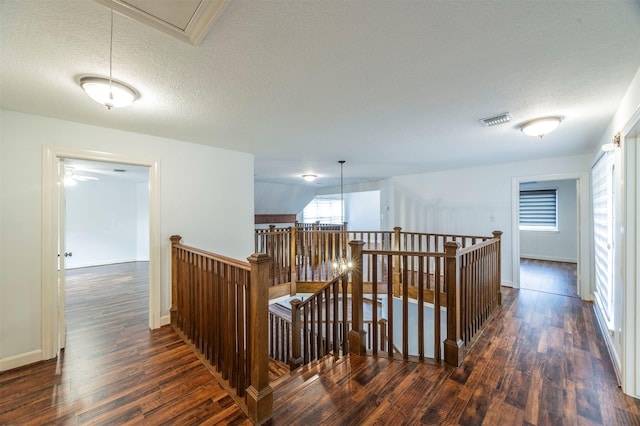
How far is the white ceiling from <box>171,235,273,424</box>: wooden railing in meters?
1.28

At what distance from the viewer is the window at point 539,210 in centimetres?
717

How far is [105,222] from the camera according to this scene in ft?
22.4

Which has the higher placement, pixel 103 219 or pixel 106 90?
pixel 106 90

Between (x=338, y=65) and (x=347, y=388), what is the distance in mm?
2290

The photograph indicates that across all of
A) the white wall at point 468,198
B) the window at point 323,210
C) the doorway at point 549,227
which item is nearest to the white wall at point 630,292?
the white wall at point 468,198

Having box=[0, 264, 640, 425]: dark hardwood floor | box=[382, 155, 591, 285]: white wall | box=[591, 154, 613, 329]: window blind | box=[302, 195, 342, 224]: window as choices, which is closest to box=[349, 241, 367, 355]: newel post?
box=[0, 264, 640, 425]: dark hardwood floor

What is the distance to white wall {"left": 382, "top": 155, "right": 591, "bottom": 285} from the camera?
4.57 m

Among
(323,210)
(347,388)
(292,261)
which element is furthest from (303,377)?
(323,210)

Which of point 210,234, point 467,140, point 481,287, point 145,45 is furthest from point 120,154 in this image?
point 481,287

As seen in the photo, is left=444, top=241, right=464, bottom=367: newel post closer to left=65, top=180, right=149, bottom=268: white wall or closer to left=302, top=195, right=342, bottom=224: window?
left=65, top=180, right=149, bottom=268: white wall

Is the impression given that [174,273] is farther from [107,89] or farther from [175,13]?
[175,13]

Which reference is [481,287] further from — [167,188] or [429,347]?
[167,188]

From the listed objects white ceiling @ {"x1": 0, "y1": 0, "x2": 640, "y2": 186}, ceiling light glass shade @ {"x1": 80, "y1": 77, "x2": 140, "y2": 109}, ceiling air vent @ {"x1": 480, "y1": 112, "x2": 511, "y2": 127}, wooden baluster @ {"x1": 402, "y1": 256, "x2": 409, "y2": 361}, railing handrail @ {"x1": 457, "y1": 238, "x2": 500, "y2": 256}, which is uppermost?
white ceiling @ {"x1": 0, "y1": 0, "x2": 640, "y2": 186}

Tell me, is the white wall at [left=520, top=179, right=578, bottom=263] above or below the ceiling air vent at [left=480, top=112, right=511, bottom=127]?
below
